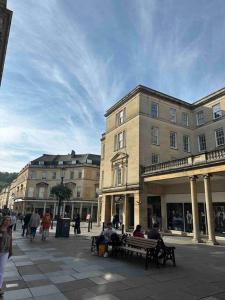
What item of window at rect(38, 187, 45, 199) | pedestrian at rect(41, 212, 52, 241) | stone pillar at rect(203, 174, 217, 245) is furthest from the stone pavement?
window at rect(38, 187, 45, 199)

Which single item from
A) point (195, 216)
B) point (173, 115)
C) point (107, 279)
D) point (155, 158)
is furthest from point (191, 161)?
point (107, 279)

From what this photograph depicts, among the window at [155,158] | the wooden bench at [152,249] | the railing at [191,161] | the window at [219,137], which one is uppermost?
the window at [219,137]

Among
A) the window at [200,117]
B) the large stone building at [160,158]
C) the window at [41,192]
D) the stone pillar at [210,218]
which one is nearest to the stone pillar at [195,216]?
the stone pillar at [210,218]

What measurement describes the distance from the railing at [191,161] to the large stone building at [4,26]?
19.3m

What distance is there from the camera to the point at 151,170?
23.9m

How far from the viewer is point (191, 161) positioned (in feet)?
64.2

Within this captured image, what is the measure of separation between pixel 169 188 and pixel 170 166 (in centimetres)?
483

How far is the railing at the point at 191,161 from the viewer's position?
17638mm

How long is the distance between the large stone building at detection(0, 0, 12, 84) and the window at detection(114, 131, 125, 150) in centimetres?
1509

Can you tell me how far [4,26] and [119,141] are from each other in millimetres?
17408

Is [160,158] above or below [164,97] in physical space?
below

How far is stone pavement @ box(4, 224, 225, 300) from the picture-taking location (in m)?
5.79

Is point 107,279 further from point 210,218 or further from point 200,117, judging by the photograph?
point 200,117

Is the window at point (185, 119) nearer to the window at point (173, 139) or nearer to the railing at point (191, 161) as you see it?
the window at point (173, 139)
